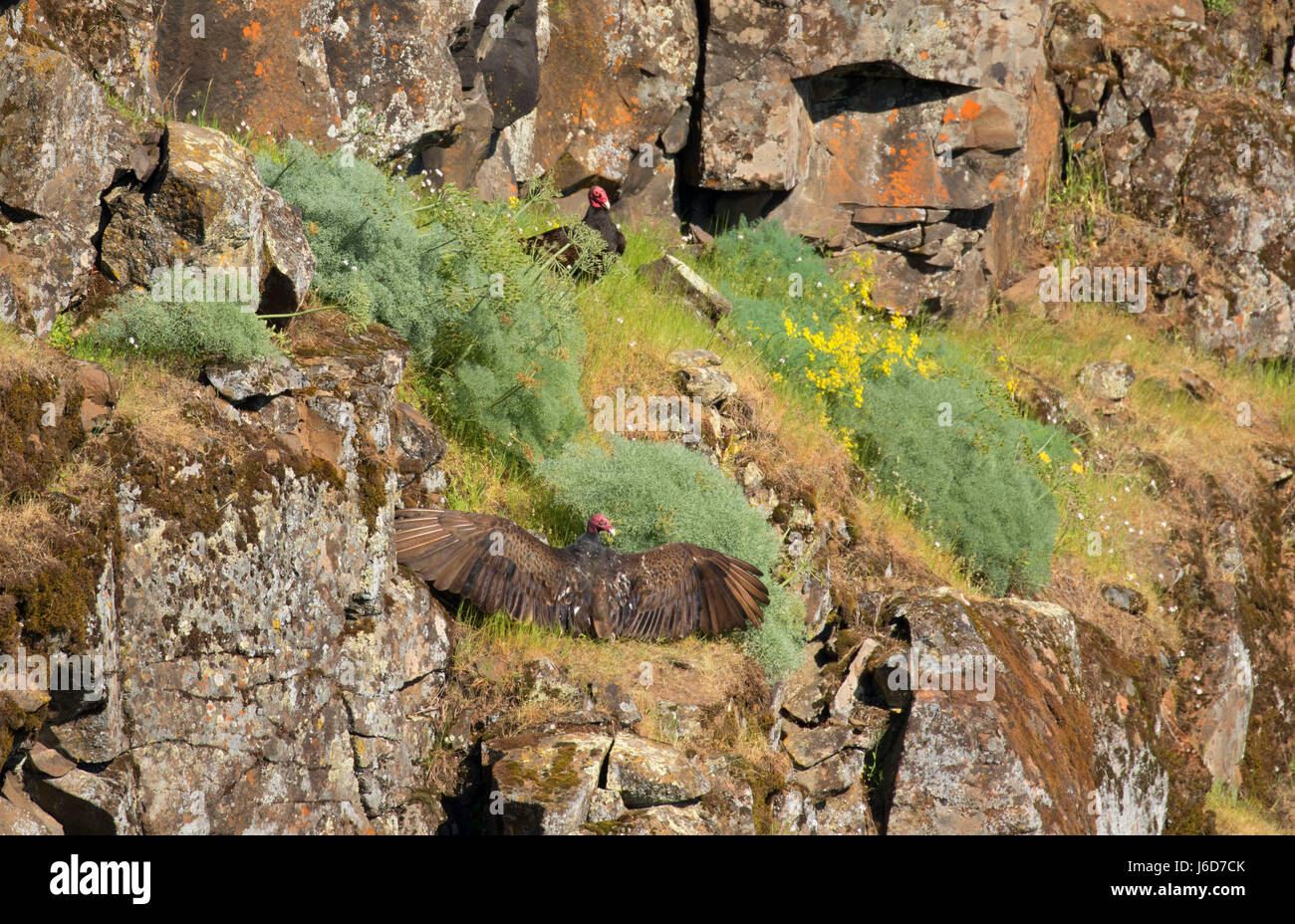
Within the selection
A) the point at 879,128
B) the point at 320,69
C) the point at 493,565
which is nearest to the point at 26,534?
the point at 493,565

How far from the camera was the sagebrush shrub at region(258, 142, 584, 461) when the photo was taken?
7508 millimetres

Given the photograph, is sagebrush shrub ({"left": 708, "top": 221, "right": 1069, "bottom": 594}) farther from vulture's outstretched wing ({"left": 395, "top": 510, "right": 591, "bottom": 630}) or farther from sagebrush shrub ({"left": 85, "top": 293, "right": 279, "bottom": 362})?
sagebrush shrub ({"left": 85, "top": 293, "right": 279, "bottom": 362})

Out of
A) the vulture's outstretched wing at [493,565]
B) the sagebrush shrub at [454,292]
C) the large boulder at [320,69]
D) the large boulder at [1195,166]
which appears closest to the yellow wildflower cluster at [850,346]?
the sagebrush shrub at [454,292]

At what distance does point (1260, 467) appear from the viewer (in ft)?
40.3

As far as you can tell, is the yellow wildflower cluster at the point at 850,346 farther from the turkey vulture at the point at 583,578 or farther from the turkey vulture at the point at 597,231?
the turkey vulture at the point at 583,578

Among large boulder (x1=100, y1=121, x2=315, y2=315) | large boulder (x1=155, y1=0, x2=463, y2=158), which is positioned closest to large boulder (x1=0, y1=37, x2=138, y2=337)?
large boulder (x1=100, y1=121, x2=315, y2=315)

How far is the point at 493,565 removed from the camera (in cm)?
676

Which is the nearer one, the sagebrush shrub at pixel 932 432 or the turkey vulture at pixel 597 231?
the turkey vulture at pixel 597 231

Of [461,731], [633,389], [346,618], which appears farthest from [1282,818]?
[346,618]

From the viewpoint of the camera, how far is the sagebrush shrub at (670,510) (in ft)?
24.9

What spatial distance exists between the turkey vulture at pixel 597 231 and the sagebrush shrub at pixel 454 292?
22.2 inches

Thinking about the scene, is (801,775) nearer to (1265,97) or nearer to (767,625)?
(767,625)

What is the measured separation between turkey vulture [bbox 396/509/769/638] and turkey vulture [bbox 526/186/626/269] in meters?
2.41

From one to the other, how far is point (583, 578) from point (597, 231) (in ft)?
11.1
